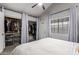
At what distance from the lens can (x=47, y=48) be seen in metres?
1.45

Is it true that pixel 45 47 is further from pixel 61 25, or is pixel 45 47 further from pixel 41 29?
pixel 61 25

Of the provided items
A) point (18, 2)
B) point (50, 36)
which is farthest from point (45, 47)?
point (18, 2)

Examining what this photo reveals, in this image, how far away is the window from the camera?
4.79 feet

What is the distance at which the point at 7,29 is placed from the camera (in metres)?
1.43

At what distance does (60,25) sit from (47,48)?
46 centimetres

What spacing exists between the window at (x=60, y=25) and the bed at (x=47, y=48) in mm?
175

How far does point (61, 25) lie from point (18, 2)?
2.72 ft

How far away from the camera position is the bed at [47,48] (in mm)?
1402

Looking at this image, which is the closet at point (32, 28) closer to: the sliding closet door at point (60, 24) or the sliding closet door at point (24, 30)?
the sliding closet door at point (24, 30)

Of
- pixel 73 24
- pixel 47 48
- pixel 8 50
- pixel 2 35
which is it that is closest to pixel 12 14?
pixel 2 35

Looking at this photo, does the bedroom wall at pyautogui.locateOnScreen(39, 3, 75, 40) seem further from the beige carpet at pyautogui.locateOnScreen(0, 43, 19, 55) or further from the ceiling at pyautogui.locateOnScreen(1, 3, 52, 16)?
the beige carpet at pyautogui.locateOnScreen(0, 43, 19, 55)

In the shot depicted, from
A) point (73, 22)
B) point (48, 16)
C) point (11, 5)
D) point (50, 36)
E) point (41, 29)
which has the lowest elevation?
point (50, 36)

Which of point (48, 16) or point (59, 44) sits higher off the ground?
point (48, 16)

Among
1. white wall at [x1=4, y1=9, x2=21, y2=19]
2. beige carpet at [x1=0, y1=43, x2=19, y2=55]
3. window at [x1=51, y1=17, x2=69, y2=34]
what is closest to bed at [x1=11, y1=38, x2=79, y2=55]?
beige carpet at [x1=0, y1=43, x2=19, y2=55]
